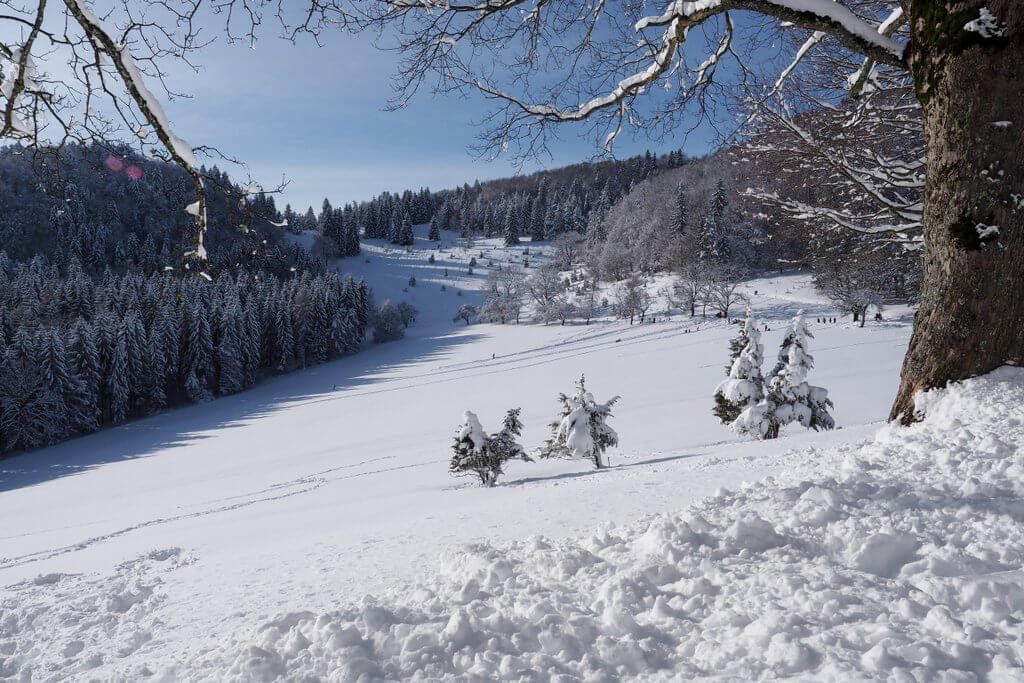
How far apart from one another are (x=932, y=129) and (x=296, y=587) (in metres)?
5.46

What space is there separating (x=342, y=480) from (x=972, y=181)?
19.4 meters

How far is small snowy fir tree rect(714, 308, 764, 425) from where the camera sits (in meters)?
17.6

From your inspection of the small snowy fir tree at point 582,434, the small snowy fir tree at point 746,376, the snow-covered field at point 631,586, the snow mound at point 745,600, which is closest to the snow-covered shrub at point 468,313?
the small snowy fir tree at point 746,376

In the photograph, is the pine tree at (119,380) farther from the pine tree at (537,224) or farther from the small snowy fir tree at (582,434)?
the pine tree at (537,224)

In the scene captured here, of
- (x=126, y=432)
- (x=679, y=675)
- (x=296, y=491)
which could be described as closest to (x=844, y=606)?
(x=679, y=675)

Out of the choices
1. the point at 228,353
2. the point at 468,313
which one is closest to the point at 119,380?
the point at 228,353

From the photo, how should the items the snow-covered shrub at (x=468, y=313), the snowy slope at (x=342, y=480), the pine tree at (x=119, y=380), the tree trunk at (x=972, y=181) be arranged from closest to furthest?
the tree trunk at (x=972, y=181) → the snowy slope at (x=342, y=480) → the pine tree at (x=119, y=380) → the snow-covered shrub at (x=468, y=313)

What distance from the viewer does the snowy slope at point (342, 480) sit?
3.60 meters

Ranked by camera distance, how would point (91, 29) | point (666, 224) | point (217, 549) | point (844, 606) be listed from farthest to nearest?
point (666, 224), point (217, 549), point (91, 29), point (844, 606)

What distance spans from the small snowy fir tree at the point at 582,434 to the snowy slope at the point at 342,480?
0.67 m

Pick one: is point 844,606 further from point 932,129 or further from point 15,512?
point 15,512

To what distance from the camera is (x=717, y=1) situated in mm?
3824

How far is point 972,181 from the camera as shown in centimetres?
353

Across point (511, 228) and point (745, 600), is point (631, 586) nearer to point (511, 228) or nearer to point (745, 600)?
point (745, 600)
